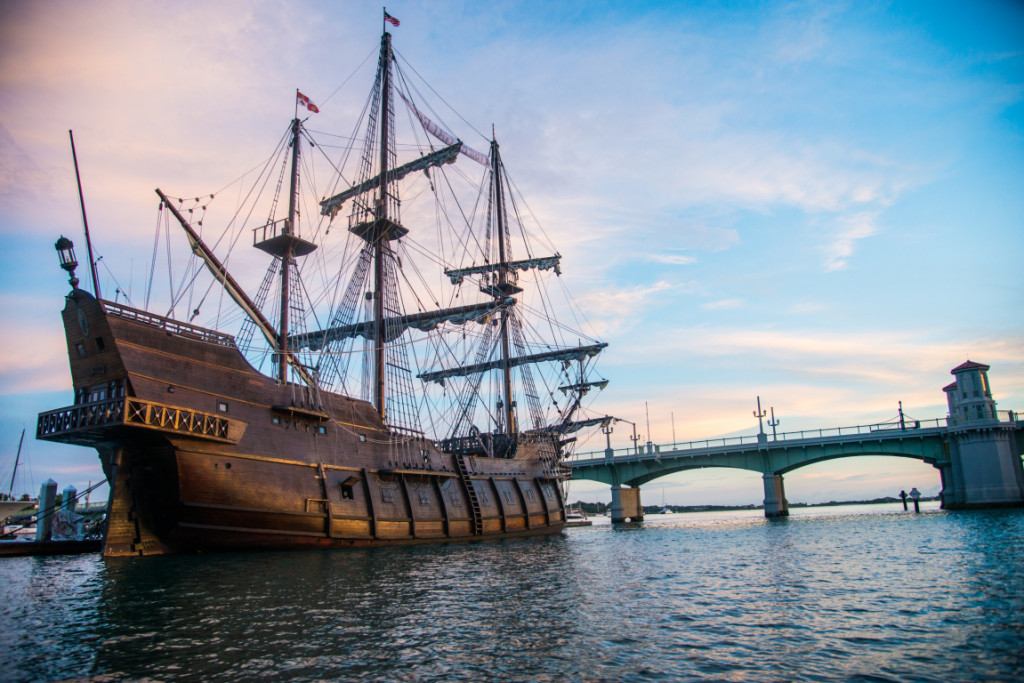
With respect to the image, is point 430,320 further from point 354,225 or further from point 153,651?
point 153,651

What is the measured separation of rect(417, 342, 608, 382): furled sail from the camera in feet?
163

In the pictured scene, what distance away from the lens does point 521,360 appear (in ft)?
164

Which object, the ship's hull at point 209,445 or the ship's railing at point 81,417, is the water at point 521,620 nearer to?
the ship's hull at point 209,445

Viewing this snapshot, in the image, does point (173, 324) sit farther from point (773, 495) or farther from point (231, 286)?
point (773, 495)

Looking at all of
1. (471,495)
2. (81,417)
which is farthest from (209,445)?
(471,495)

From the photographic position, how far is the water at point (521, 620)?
8633 mm

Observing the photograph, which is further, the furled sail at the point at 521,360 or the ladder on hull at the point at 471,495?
the furled sail at the point at 521,360

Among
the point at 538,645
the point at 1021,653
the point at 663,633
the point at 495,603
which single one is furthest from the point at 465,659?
the point at 1021,653

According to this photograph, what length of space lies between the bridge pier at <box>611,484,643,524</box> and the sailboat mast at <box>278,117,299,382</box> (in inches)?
1812

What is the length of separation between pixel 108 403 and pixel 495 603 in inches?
589

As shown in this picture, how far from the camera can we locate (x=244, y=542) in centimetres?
2323

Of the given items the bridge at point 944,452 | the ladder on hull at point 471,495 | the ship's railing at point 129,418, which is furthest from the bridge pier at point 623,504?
the ship's railing at point 129,418

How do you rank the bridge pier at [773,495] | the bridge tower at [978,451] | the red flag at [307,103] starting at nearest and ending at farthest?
the red flag at [307,103], the bridge tower at [978,451], the bridge pier at [773,495]

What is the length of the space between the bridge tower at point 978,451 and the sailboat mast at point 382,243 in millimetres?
43761
